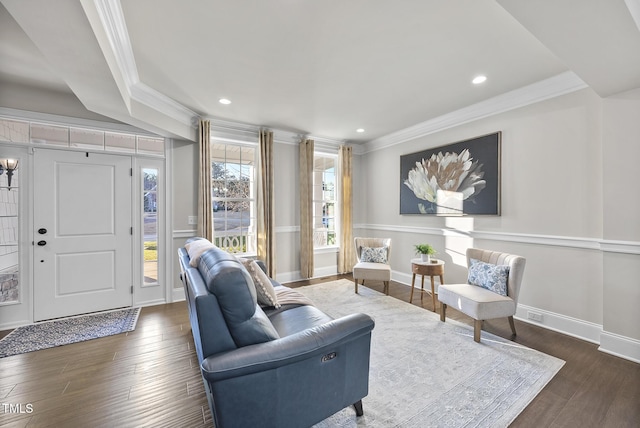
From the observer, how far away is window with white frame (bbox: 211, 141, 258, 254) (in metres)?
4.31

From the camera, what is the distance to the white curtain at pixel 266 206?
440 centimetres

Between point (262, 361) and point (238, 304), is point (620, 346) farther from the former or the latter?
point (238, 304)

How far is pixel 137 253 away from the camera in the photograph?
3627 mm

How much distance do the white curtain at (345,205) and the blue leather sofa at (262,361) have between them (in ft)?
12.3

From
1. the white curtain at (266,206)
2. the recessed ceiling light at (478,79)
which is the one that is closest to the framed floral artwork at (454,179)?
the recessed ceiling light at (478,79)

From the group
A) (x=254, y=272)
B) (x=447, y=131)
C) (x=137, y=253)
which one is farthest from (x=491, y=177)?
(x=137, y=253)

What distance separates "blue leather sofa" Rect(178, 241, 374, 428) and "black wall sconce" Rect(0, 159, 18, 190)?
125 inches

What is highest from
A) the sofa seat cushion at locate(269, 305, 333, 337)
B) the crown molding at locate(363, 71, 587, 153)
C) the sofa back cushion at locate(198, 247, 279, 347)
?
the crown molding at locate(363, 71, 587, 153)

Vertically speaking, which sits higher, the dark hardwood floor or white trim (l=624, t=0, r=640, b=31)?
white trim (l=624, t=0, r=640, b=31)

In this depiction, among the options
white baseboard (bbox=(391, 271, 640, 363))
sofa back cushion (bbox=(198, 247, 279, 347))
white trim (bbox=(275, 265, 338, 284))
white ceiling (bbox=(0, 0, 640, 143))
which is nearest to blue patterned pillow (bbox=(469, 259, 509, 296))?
white baseboard (bbox=(391, 271, 640, 363))

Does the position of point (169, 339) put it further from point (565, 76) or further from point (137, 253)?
point (565, 76)

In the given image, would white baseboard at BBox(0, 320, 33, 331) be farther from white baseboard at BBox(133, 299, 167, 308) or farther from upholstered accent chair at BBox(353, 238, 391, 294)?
upholstered accent chair at BBox(353, 238, 391, 294)

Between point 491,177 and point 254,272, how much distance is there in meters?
3.20

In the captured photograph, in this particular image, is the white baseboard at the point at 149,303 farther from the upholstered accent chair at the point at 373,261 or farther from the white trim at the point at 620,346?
the white trim at the point at 620,346
